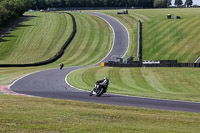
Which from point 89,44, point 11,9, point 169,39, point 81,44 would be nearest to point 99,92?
point 169,39

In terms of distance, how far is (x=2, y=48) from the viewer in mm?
90938

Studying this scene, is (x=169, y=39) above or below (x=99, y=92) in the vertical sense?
below

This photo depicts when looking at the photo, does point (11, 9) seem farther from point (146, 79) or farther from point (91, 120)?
point (91, 120)

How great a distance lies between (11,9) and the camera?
127625mm

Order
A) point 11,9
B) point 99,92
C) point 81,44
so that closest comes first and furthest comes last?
point 99,92
point 81,44
point 11,9

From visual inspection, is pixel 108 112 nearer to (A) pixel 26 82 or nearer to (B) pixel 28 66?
(A) pixel 26 82

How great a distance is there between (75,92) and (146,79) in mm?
14720

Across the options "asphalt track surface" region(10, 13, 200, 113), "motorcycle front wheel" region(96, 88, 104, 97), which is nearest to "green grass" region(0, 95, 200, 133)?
"asphalt track surface" region(10, 13, 200, 113)

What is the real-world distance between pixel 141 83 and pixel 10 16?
89764 mm

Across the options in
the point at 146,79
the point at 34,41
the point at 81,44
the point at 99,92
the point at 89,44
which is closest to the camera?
the point at 99,92

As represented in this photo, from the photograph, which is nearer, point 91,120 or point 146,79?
point 91,120

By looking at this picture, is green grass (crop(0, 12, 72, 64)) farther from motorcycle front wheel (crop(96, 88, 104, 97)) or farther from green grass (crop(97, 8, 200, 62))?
motorcycle front wheel (crop(96, 88, 104, 97))

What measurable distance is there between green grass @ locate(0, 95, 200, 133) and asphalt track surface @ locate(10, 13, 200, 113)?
371 cm

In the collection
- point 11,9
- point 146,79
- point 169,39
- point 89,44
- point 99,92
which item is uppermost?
point 11,9
